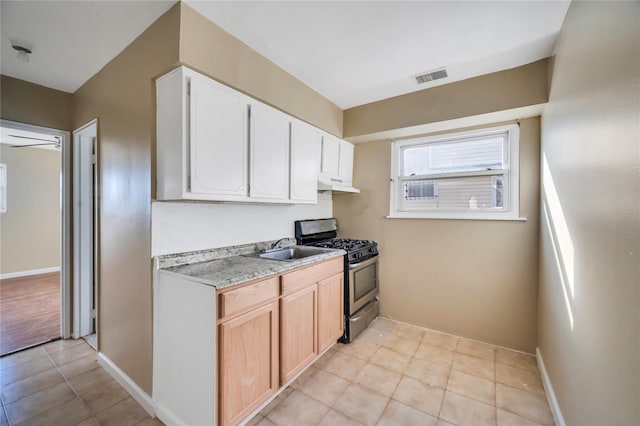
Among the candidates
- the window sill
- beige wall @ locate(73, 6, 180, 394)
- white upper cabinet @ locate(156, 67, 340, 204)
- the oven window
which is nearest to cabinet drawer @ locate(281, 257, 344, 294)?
the oven window

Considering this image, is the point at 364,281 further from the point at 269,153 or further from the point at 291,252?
the point at 269,153

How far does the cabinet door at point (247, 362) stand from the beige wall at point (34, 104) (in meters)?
2.79

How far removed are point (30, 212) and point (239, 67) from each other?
5927 mm

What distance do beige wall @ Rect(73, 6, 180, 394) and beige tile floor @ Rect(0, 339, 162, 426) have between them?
165 mm

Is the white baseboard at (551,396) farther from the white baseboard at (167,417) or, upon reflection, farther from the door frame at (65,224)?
the door frame at (65,224)

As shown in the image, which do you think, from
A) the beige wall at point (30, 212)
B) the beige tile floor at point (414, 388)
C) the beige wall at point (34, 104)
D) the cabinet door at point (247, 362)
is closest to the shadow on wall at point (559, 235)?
the beige tile floor at point (414, 388)

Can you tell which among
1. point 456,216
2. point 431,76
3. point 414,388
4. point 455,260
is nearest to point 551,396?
point 414,388

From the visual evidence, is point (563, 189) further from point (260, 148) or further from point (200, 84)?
point (200, 84)

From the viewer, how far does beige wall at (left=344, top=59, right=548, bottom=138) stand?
2.29 metres

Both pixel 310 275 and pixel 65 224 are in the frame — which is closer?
pixel 310 275

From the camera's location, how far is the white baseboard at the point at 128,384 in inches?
72.3

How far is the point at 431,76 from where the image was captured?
252 cm

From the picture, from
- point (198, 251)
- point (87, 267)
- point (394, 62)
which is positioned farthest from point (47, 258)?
point (394, 62)

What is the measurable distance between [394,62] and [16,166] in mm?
6745
